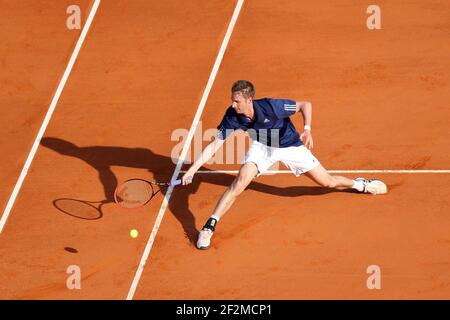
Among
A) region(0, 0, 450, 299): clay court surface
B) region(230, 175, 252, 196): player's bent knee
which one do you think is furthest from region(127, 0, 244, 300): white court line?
region(230, 175, 252, 196): player's bent knee

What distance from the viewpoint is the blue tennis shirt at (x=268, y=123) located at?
8.38 meters

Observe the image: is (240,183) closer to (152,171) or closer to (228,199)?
(228,199)

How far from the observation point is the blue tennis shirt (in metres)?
8.38

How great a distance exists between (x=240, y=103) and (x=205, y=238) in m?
1.78

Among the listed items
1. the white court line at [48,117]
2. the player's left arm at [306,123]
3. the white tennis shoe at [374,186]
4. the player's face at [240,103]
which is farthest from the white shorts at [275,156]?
the white court line at [48,117]

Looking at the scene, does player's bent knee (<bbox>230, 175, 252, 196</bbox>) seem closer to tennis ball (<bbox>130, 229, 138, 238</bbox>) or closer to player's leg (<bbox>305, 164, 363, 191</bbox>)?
player's leg (<bbox>305, 164, 363, 191</bbox>)

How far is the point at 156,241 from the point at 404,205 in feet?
10.6

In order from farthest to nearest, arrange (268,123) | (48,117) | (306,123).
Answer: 1. (48,117)
2. (268,123)
3. (306,123)

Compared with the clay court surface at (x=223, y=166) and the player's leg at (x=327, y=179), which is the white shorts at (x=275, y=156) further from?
the clay court surface at (x=223, y=166)

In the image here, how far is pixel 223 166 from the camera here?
9.98 m

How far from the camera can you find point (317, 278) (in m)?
8.40

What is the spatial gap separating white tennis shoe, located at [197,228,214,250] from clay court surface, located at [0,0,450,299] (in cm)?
11

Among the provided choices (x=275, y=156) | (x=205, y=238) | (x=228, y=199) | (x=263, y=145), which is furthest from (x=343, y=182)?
(x=205, y=238)

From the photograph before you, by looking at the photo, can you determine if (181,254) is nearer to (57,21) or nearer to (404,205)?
(404,205)
